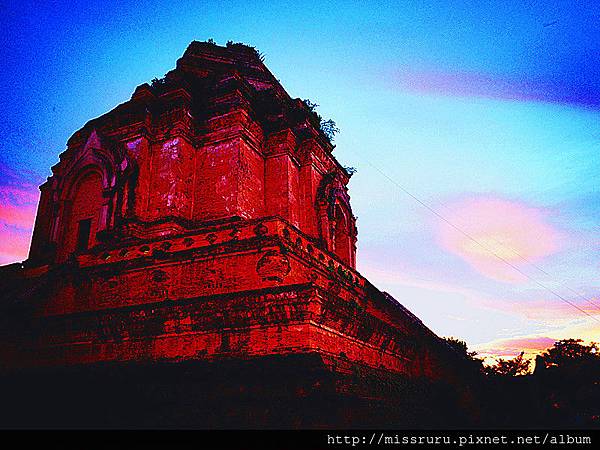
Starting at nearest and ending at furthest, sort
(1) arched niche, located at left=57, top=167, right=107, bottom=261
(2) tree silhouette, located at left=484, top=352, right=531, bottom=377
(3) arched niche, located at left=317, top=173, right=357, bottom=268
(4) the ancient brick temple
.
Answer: (4) the ancient brick temple → (1) arched niche, located at left=57, top=167, right=107, bottom=261 → (3) arched niche, located at left=317, top=173, right=357, bottom=268 → (2) tree silhouette, located at left=484, top=352, right=531, bottom=377

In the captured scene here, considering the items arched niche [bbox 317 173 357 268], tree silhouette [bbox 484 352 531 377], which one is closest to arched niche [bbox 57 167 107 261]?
arched niche [bbox 317 173 357 268]

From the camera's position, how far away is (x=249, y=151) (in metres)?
17.4

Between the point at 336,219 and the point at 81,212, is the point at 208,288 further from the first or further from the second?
the point at 336,219

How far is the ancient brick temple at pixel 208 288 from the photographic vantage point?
8133mm

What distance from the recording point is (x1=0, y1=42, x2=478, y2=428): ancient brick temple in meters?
8.13

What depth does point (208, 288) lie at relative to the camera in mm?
10883

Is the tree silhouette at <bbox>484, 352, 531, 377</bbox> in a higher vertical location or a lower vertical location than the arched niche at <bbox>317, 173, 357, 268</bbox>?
lower

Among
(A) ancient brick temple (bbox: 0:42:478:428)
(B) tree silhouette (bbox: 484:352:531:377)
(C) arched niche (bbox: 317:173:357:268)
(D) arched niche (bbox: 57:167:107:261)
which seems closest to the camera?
(A) ancient brick temple (bbox: 0:42:478:428)

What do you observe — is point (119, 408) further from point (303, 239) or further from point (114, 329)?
point (303, 239)

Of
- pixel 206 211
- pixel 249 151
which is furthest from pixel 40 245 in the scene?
pixel 249 151

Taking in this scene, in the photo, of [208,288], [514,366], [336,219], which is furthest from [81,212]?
[514,366]

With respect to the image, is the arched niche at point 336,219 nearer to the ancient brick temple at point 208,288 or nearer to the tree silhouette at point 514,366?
the ancient brick temple at point 208,288

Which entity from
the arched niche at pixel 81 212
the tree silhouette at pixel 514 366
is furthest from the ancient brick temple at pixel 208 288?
the tree silhouette at pixel 514 366

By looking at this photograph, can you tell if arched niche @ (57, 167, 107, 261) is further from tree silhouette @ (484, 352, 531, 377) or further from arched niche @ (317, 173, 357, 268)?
tree silhouette @ (484, 352, 531, 377)
